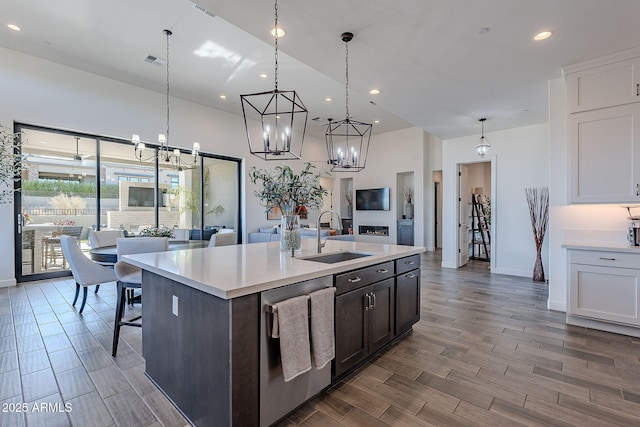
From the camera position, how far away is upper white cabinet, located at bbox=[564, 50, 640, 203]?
294cm

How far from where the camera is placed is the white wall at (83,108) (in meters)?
4.77

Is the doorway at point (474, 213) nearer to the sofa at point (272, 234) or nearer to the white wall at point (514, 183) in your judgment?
the white wall at point (514, 183)

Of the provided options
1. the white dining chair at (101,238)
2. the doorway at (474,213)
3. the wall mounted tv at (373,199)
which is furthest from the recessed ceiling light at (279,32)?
the wall mounted tv at (373,199)

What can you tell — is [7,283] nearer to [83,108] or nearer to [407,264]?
[83,108]

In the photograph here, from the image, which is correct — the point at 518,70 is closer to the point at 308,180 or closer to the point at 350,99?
the point at 308,180

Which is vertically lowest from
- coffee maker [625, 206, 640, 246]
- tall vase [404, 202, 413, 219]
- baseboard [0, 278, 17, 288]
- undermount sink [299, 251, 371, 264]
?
baseboard [0, 278, 17, 288]

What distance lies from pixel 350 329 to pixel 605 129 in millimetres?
3409

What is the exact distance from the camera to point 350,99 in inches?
260

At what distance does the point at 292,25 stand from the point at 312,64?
0.72 metres

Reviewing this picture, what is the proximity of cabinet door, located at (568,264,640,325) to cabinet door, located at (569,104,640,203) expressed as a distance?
75cm

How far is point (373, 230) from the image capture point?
400 inches

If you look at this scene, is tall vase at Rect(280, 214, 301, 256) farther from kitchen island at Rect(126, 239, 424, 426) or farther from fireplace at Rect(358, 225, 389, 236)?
fireplace at Rect(358, 225, 389, 236)

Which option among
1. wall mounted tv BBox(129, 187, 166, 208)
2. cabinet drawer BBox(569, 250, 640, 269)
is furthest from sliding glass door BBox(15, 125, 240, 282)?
cabinet drawer BBox(569, 250, 640, 269)

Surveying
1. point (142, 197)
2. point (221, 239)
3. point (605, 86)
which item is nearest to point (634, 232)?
point (605, 86)
